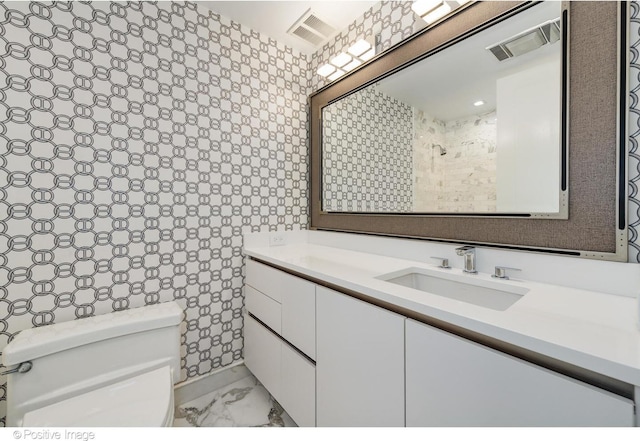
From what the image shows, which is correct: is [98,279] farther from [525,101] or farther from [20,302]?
[525,101]

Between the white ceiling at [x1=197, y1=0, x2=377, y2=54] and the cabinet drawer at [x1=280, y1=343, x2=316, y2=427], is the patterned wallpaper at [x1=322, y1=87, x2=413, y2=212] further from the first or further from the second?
the cabinet drawer at [x1=280, y1=343, x2=316, y2=427]

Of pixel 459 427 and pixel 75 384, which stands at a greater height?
pixel 459 427

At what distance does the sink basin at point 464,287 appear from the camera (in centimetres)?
97

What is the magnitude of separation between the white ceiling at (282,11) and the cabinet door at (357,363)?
165 cm

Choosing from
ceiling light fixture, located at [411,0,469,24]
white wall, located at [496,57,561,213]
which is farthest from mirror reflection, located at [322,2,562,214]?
ceiling light fixture, located at [411,0,469,24]

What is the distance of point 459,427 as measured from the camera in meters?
0.68

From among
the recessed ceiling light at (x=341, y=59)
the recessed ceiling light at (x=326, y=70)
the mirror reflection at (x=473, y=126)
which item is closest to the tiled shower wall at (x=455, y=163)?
the mirror reflection at (x=473, y=126)

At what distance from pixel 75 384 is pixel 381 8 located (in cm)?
240

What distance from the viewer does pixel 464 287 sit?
1084 millimetres

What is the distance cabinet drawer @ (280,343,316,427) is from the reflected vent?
1.54 meters

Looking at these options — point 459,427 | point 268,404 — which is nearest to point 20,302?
point 268,404

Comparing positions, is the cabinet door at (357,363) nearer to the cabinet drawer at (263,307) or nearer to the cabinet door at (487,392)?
the cabinet door at (487,392)

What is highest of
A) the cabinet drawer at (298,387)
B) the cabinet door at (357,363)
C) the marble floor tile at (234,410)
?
the cabinet door at (357,363)

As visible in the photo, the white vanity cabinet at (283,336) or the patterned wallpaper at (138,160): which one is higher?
the patterned wallpaper at (138,160)
